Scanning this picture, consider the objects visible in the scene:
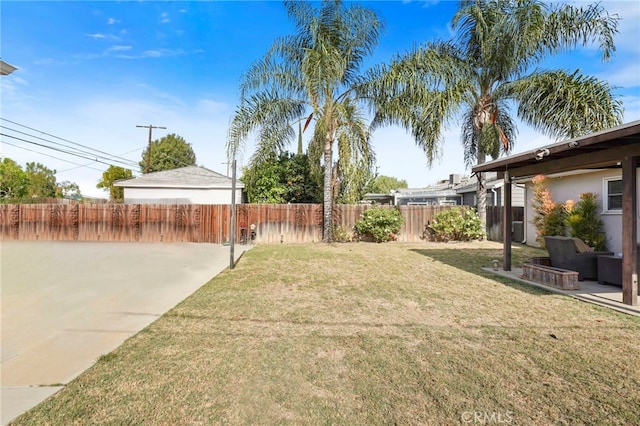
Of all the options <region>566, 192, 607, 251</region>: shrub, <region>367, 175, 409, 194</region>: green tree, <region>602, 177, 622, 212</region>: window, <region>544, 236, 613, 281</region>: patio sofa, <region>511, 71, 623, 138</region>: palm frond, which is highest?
<region>367, 175, 409, 194</region>: green tree

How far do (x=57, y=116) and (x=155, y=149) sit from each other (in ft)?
67.8

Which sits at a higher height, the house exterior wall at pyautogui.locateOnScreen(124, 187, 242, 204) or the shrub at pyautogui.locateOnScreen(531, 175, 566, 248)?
the house exterior wall at pyautogui.locateOnScreen(124, 187, 242, 204)

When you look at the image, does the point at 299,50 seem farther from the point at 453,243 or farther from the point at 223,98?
the point at 453,243

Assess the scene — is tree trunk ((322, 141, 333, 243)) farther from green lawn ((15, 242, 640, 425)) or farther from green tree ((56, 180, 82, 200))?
green tree ((56, 180, 82, 200))

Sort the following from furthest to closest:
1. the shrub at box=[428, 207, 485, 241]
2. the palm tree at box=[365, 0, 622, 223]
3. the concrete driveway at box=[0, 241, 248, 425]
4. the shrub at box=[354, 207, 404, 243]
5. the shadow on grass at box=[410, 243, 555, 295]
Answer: the shrub at box=[428, 207, 485, 241] → the shrub at box=[354, 207, 404, 243] → the palm tree at box=[365, 0, 622, 223] → the shadow on grass at box=[410, 243, 555, 295] → the concrete driveway at box=[0, 241, 248, 425]

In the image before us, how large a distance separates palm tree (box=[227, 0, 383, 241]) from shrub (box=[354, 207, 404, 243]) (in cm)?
250

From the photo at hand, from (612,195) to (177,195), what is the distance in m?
17.8

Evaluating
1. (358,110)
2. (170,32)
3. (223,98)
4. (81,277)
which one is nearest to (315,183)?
(358,110)

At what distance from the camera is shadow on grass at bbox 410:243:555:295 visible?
593 cm

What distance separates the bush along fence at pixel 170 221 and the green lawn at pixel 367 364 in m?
8.42

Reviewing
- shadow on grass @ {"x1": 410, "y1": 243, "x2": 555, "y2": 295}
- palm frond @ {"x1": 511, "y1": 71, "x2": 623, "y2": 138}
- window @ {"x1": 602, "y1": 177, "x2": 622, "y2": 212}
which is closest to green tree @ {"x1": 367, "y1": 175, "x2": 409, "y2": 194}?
palm frond @ {"x1": 511, "y1": 71, "x2": 623, "y2": 138}

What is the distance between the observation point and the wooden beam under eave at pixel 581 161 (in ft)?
14.9

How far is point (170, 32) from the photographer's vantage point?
1116cm
